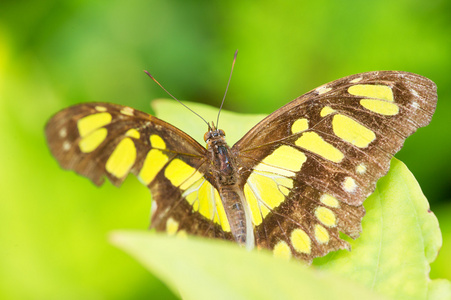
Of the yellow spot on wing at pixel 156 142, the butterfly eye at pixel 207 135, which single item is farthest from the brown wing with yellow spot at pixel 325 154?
the yellow spot on wing at pixel 156 142

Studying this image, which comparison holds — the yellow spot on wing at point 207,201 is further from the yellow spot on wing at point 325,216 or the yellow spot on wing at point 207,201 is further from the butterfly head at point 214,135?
the yellow spot on wing at point 325,216

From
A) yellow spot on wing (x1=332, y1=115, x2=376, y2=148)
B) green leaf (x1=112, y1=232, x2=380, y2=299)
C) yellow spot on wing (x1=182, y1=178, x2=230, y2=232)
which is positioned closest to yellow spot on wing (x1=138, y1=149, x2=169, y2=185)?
yellow spot on wing (x1=182, y1=178, x2=230, y2=232)

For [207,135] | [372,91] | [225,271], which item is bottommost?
[225,271]

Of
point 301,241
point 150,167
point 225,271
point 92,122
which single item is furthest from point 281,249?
point 225,271

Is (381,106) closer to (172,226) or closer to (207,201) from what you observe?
(207,201)

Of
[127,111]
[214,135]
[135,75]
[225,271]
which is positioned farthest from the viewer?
[135,75]
